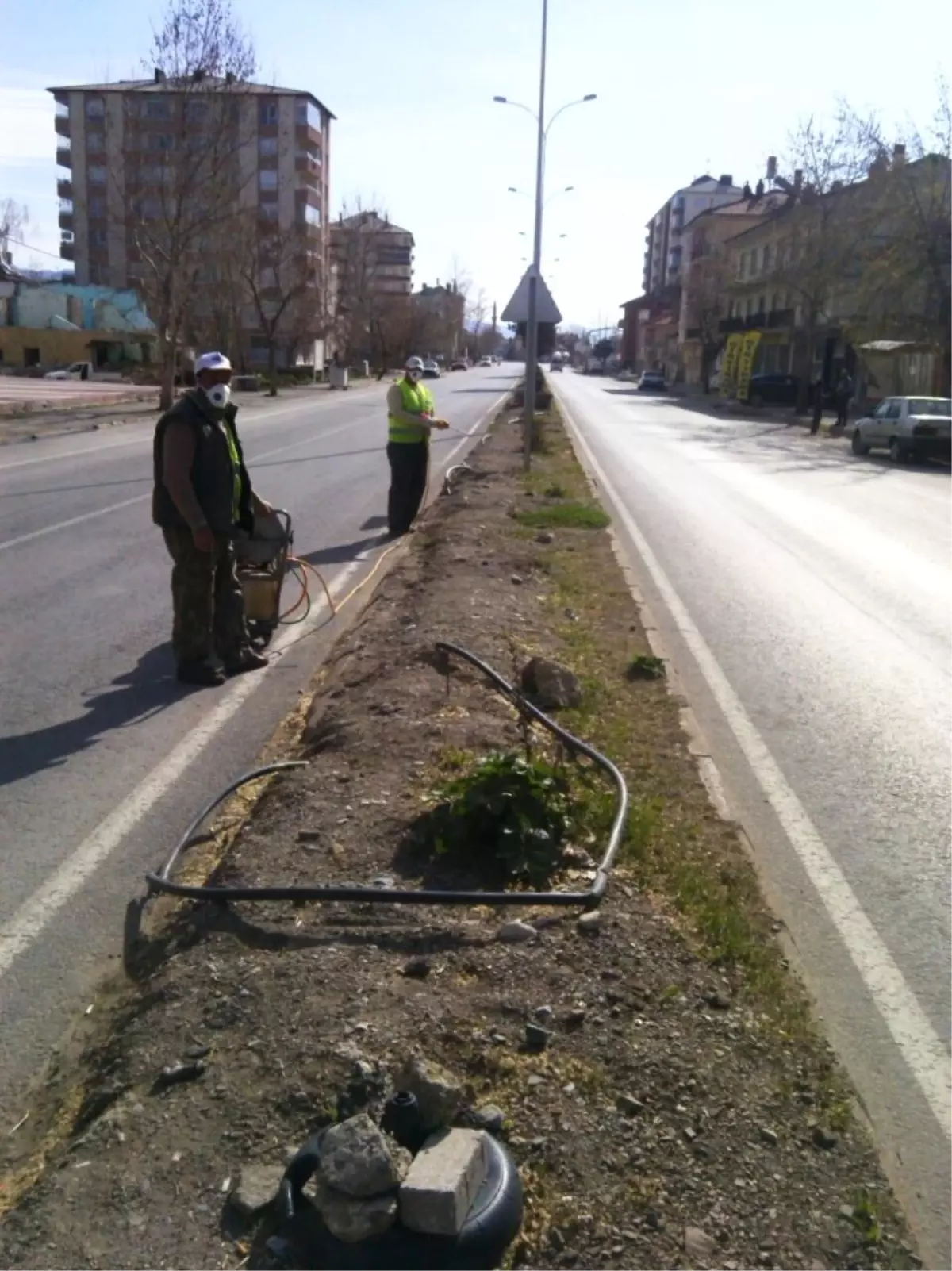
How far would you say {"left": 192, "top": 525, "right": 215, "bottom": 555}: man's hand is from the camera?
23.9ft

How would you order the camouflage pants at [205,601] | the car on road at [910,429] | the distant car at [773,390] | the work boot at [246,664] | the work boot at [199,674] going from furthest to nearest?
the distant car at [773,390] < the car on road at [910,429] < the work boot at [246,664] < the work boot at [199,674] < the camouflage pants at [205,601]

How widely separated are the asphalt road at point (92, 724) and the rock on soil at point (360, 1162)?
1.15 metres

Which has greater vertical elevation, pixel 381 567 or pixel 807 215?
pixel 807 215

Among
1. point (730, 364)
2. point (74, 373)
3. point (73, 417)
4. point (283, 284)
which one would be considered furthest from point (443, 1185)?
point (283, 284)

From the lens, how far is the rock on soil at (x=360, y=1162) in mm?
2684

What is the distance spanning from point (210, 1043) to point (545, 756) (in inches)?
120

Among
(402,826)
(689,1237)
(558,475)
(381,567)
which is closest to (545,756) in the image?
(402,826)

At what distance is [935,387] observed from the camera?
149ft

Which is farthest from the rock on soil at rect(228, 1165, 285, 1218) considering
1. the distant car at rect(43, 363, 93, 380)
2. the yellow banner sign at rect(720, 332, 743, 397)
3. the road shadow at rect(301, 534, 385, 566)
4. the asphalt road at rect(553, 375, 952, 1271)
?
the distant car at rect(43, 363, 93, 380)

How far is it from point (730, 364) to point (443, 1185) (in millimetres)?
65907

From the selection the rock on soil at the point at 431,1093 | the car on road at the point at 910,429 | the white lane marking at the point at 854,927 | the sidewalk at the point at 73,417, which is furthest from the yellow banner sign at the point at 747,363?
the rock on soil at the point at 431,1093

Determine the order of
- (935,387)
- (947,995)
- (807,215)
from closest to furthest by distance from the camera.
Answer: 1. (947,995)
2. (935,387)
3. (807,215)

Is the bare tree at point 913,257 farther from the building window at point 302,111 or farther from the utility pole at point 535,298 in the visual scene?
the building window at point 302,111

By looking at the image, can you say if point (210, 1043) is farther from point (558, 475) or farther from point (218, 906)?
point (558, 475)
